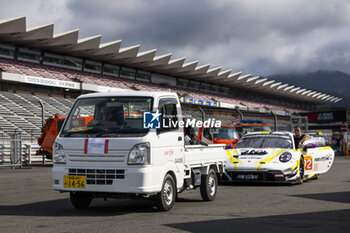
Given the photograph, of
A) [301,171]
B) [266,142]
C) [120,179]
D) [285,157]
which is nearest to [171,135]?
[120,179]

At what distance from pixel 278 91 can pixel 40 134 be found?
75375 millimetres

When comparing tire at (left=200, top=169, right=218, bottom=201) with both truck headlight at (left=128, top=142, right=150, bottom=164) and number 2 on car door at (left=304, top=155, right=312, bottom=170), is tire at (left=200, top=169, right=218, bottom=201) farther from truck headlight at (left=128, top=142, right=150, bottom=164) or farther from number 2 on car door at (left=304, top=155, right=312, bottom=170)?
number 2 on car door at (left=304, top=155, right=312, bottom=170)

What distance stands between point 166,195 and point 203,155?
174cm

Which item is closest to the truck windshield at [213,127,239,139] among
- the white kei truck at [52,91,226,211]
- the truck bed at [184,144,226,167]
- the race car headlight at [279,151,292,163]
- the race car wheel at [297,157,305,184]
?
the race car wheel at [297,157,305,184]

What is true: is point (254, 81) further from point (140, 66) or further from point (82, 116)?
point (82, 116)

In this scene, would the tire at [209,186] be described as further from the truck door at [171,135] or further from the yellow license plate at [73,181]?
the yellow license plate at [73,181]

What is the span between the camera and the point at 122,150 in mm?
7281

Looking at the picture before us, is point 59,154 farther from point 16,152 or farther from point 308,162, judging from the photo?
point 16,152

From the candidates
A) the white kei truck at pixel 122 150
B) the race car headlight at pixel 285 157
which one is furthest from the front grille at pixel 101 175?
the race car headlight at pixel 285 157

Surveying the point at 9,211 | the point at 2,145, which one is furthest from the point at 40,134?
the point at 9,211

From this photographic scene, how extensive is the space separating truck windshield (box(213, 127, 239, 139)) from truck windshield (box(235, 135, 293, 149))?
858cm

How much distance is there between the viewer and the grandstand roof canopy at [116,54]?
44.6 meters

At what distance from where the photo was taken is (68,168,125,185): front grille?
7.29m

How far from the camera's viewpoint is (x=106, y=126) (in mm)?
7676
